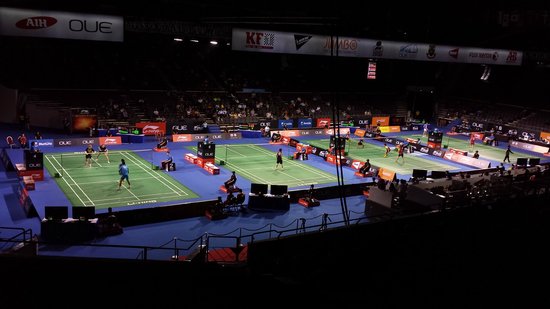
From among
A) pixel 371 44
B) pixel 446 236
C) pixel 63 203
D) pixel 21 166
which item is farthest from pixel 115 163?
pixel 446 236

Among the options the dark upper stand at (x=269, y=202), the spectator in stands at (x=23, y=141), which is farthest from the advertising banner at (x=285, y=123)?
the dark upper stand at (x=269, y=202)

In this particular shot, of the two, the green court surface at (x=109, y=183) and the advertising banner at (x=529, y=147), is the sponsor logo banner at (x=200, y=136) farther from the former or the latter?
the advertising banner at (x=529, y=147)

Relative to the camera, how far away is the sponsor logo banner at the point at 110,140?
3722 cm

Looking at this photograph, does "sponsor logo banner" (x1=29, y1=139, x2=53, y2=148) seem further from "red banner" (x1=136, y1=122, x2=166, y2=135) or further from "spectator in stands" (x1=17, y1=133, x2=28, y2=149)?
"red banner" (x1=136, y1=122, x2=166, y2=135)

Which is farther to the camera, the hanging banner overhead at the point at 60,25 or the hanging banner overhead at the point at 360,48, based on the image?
the hanging banner overhead at the point at 360,48

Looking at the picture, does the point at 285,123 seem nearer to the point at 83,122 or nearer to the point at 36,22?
the point at 83,122

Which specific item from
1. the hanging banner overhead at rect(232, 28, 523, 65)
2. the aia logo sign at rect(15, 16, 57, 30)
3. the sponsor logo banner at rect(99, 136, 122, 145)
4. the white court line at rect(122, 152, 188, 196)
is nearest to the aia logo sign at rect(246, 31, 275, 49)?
the hanging banner overhead at rect(232, 28, 523, 65)

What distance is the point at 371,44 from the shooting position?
32531 millimetres

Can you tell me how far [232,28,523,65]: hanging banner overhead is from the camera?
94.2ft

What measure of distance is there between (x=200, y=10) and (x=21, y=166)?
14.3 meters

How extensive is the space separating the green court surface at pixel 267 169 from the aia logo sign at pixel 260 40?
7.63 m

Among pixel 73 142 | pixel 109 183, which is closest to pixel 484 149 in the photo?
pixel 109 183

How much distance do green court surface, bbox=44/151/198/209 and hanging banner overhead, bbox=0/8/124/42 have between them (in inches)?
295

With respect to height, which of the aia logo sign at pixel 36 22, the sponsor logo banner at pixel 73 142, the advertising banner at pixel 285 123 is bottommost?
the sponsor logo banner at pixel 73 142
